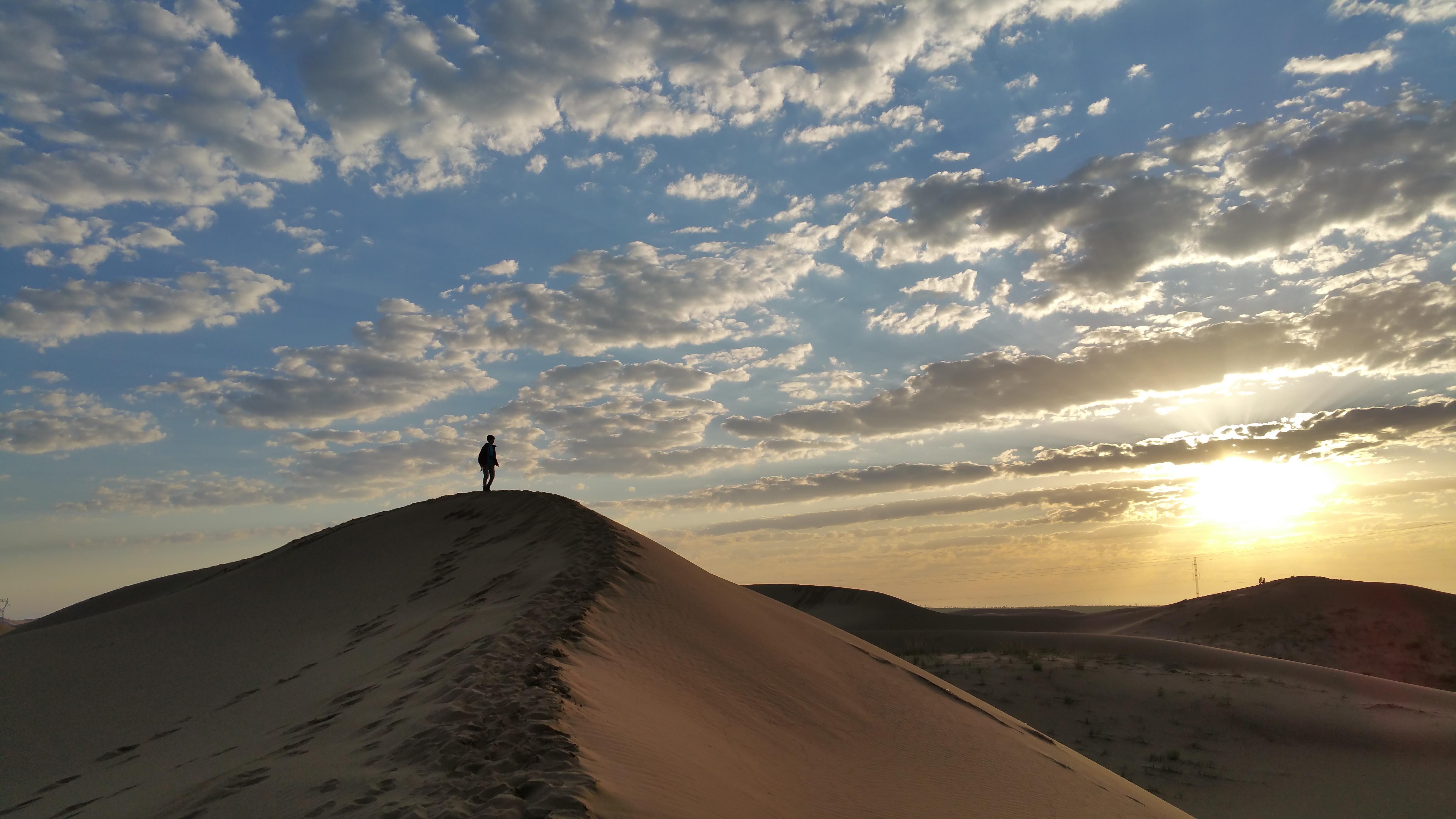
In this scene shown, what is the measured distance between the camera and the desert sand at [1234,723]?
42.3ft

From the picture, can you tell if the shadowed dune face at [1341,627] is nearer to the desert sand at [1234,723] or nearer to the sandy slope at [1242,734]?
the desert sand at [1234,723]

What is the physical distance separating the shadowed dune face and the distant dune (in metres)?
0.04

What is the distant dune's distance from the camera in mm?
30703

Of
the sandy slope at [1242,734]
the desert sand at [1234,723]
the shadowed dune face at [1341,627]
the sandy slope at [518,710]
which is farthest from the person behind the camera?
the shadowed dune face at [1341,627]

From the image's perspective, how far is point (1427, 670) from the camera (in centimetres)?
2958

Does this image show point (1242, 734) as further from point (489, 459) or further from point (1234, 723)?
point (489, 459)

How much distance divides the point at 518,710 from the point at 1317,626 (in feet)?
132

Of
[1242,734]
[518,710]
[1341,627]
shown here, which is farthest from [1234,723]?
[1341,627]

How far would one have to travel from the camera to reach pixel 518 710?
17.1 ft

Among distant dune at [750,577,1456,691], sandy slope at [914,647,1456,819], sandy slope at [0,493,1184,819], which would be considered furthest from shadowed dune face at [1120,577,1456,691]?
sandy slope at [0,493,1184,819]

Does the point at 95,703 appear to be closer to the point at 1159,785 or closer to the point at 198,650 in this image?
the point at 198,650

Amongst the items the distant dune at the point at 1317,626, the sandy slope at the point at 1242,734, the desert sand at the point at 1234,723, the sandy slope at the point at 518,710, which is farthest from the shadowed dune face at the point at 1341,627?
the sandy slope at the point at 518,710

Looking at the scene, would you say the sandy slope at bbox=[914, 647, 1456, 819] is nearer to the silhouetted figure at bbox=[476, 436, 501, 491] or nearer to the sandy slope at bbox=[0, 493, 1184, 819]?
the sandy slope at bbox=[0, 493, 1184, 819]

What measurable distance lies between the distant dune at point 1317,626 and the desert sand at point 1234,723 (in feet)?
37.6
